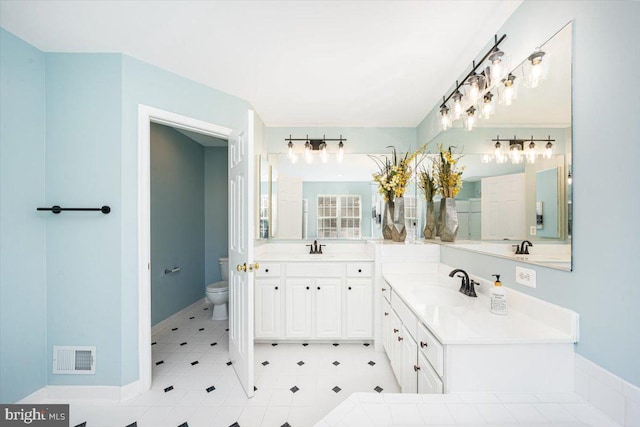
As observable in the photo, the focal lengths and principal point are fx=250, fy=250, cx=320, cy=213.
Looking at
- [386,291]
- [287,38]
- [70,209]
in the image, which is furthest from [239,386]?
[287,38]

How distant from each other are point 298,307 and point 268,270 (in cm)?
49

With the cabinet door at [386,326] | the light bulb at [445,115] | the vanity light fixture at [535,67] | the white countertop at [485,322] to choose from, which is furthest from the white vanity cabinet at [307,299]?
the vanity light fixture at [535,67]

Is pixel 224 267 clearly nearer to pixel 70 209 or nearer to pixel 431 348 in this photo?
pixel 70 209

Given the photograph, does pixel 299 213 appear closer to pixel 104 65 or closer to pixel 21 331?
pixel 104 65

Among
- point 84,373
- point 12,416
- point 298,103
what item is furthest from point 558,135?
point 12,416

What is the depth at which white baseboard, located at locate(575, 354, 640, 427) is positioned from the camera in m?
0.81

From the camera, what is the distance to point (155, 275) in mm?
2928

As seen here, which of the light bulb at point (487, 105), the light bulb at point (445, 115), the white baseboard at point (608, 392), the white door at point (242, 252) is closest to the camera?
the white baseboard at point (608, 392)

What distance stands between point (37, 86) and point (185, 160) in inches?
68.8

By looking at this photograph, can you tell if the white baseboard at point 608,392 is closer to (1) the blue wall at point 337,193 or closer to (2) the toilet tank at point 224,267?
(1) the blue wall at point 337,193

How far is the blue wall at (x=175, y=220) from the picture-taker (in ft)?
9.75

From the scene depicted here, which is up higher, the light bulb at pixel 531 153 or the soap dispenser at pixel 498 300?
the light bulb at pixel 531 153

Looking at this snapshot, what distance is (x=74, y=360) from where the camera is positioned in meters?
1.82

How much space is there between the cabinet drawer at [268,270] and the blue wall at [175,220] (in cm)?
134
